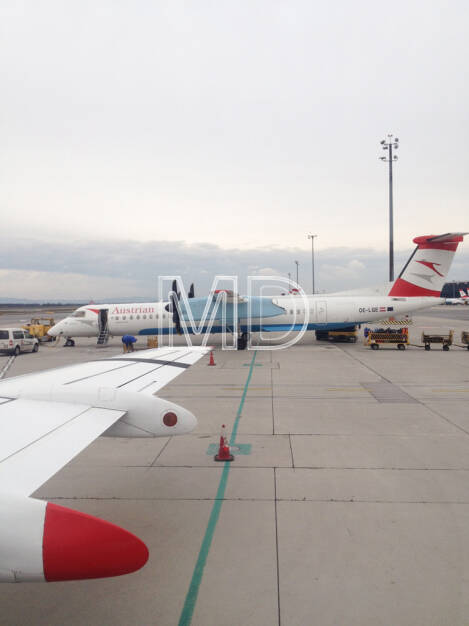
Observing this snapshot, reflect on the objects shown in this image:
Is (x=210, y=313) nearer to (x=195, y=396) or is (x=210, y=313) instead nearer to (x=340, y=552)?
(x=195, y=396)

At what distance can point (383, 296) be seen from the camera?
89.8 feet

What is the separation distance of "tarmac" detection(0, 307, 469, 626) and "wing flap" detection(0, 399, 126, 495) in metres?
1.94

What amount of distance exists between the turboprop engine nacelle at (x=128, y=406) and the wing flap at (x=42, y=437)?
0.10 metres

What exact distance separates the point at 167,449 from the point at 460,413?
26.5 feet

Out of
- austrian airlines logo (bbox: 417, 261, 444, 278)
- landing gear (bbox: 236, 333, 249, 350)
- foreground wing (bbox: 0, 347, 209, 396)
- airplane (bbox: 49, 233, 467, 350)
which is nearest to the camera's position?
foreground wing (bbox: 0, 347, 209, 396)

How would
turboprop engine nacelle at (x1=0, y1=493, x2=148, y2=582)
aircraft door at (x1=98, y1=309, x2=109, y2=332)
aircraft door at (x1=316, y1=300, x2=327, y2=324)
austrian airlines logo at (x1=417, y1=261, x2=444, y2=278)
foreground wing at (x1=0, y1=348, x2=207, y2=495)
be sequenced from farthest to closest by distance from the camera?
aircraft door at (x1=98, y1=309, x2=109, y2=332) → aircraft door at (x1=316, y1=300, x2=327, y2=324) → austrian airlines logo at (x1=417, y1=261, x2=444, y2=278) → foreground wing at (x1=0, y1=348, x2=207, y2=495) → turboprop engine nacelle at (x1=0, y1=493, x2=148, y2=582)

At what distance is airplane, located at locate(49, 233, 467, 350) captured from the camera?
26.0 metres

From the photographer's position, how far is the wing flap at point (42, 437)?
3017 millimetres

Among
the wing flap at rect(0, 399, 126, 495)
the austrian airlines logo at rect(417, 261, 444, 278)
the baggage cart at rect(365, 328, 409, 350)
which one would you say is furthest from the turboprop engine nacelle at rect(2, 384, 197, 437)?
the austrian airlines logo at rect(417, 261, 444, 278)

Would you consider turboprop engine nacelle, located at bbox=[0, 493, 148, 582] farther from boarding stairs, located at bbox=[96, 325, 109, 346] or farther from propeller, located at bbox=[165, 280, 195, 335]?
boarding stairs, located at bbox=[96, 325, 109, 346]

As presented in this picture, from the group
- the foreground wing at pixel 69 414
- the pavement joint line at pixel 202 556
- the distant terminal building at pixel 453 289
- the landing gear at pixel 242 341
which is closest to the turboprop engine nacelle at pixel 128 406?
the foreground wing at pixel 69 414

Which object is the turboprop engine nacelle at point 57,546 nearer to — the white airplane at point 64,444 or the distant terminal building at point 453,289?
the white airplane at point 64,444

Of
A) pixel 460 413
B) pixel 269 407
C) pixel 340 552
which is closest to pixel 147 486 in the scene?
pixel 340 552

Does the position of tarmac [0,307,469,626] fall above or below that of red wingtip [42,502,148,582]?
below
